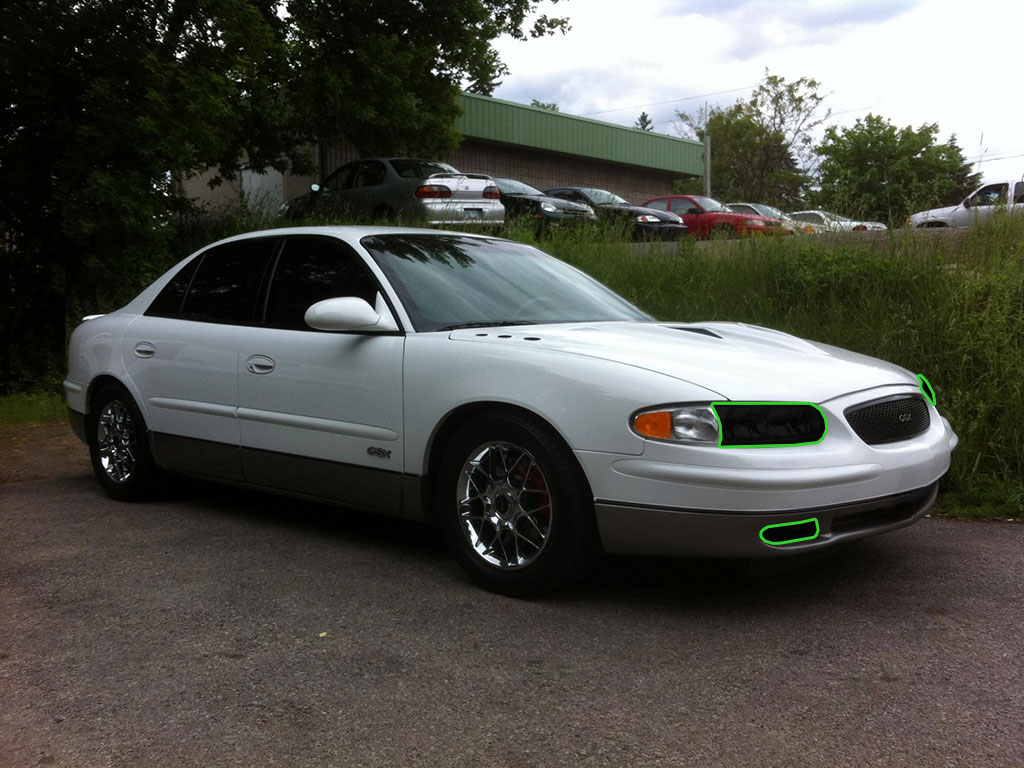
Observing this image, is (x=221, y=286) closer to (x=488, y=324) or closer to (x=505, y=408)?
(x=488, y=324)

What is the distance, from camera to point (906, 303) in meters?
7.62

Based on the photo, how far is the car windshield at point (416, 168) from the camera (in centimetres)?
1658

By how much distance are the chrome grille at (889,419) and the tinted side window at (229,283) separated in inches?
120

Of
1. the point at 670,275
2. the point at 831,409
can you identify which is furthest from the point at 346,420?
the point at 670,275

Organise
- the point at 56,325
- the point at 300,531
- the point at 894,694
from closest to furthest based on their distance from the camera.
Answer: the point at 894,694 < the point at 300,531 < the point at 56,325

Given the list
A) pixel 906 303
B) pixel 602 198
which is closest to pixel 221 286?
pixel 906 303

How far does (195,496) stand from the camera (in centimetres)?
637

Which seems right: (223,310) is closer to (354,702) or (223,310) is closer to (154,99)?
(354,702)

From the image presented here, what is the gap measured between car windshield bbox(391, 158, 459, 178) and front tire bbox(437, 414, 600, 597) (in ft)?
41.7

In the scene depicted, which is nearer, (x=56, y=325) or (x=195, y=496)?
(x=195, y=496)

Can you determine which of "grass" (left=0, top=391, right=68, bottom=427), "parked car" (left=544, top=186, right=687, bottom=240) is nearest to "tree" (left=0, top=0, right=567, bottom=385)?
"grass" (left=0, top=391, right=68, bottom=427)

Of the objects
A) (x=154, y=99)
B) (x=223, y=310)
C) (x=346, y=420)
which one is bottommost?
(x=346, y=420)

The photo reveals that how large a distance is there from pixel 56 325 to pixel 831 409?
1156cm

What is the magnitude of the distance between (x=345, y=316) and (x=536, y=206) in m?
13.7
